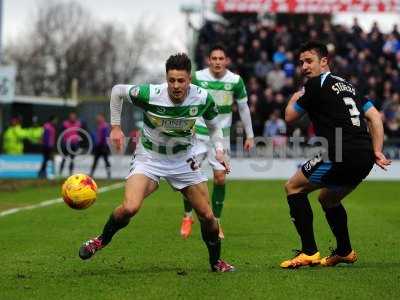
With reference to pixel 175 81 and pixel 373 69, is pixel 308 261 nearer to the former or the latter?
pixel 175 81

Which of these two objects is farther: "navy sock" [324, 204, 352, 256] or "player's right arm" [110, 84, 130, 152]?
"navy sock" [324, 204, 352, 256]

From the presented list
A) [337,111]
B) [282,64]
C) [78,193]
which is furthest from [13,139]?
[337,111]

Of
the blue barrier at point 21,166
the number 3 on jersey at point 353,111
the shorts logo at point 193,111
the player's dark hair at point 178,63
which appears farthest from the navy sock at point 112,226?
the blue barrier at point 21,166

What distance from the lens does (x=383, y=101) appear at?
29672 mm

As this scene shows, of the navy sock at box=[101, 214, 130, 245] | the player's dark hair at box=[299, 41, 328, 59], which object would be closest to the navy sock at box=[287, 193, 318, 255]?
the player's dark hair at box=[299, 41, 328, 59]

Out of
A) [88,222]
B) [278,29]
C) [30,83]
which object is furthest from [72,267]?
[30,83]

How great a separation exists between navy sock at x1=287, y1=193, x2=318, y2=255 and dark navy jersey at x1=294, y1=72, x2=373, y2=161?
1.94 ft

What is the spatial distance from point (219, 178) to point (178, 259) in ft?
10.2

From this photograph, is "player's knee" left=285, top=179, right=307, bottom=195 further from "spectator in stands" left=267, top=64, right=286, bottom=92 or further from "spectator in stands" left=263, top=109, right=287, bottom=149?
"spectator in stands" left=267, top=64, right=286, bottom=92

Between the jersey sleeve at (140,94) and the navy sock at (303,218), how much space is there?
5.77 feet

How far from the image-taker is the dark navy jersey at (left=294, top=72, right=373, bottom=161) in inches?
352

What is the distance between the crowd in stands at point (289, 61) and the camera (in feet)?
96.0

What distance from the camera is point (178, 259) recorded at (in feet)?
33.2

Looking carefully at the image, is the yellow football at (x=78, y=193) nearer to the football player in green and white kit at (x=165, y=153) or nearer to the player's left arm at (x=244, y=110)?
the football player in green and white kit at (x=165, y=153)
